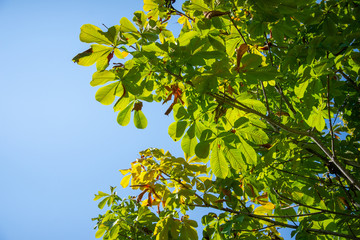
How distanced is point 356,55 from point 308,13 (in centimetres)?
43

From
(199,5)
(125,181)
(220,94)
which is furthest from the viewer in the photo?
(125,181)

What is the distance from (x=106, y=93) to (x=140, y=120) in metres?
0.27

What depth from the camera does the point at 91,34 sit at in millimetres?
1028

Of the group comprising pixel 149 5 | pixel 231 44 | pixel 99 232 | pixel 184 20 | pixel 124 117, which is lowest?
pixel 99 232

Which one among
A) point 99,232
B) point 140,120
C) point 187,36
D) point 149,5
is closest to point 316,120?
point 187,36

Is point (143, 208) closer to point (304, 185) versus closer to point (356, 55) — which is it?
point (304, 185)

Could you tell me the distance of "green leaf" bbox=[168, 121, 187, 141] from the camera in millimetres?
1222

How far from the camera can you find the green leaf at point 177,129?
48.1 inches

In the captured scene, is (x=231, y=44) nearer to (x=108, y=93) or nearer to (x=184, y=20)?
(x=184, y=20)

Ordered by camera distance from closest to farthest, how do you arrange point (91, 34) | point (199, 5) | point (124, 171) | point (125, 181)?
point (91, 34) → point (199, 5) → point (125, 181) → point (124, 171)

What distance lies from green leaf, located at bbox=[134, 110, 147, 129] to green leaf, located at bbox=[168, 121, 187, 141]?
0.57ft

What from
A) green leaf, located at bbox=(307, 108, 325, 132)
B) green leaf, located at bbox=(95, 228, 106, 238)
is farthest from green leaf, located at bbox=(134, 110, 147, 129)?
green leaf, located at bbox=(95, 228, 106, 238)

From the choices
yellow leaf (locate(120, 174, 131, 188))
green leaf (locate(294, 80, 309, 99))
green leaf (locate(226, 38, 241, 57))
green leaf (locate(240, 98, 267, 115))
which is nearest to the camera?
green leaf (locate(240, 98, 267, 115))

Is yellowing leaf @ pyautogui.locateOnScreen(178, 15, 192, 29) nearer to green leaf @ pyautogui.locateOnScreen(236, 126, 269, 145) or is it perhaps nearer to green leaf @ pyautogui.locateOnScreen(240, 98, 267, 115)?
green leaf @ pyautogui.locateOnScreen(240, 98, 267, 115)
